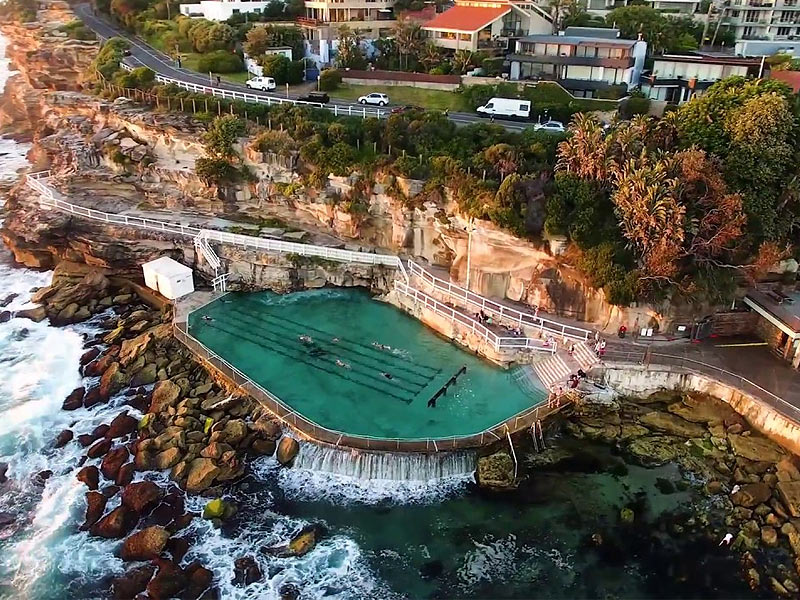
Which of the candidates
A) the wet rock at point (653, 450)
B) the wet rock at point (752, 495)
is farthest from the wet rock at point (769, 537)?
the wet rock at point (653, 450)

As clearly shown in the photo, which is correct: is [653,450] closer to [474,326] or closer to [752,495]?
[752,495]

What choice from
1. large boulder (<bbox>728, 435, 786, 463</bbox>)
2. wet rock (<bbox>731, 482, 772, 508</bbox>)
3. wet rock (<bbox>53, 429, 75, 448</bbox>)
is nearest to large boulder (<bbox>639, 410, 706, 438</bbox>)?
large boulder (<bbox>728, 435, 786, 463</bbox>)

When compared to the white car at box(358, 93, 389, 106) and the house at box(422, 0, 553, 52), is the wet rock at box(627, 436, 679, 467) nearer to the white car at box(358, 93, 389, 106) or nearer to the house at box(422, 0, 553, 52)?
the white car at box(358, 93, 389, 106)

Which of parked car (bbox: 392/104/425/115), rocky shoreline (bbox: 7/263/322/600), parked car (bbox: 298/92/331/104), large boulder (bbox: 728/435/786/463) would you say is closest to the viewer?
rocky shoreline (bbox: 7/263/322/600)

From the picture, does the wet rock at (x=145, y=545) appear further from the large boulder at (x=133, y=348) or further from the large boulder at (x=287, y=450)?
the large boulder at (x=133, y=348)

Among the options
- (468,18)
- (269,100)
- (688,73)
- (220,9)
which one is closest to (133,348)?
(269,100)

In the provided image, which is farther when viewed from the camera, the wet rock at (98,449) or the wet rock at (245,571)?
the wet rock at (98,449)

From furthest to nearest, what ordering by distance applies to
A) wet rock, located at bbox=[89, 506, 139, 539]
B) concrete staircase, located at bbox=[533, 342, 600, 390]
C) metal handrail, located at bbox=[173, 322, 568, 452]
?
concrete staircase, located at bbox=[533, 342, 600, 390] < metal handrail, located at bbox=[173, 322, 568, 452] < wet rock, located at bbox=[89, 506, 139, 539]
